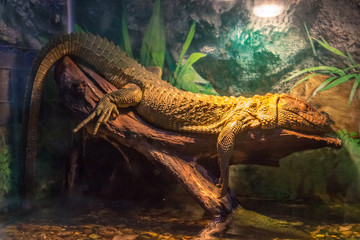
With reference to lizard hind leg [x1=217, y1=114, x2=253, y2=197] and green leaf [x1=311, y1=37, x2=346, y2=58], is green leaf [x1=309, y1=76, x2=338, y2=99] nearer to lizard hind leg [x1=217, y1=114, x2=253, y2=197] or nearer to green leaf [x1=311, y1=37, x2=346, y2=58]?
green leaf [x1=311, y1=37, x2=346, y2=58]

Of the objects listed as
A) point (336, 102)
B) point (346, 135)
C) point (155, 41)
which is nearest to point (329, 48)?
point (336, 102)

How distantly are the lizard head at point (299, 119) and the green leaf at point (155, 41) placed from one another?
1920 mm

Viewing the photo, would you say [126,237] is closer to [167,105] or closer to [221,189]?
[221,189]

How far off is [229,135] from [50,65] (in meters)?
2.35

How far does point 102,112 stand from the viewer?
3668mm

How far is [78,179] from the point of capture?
14.3ft

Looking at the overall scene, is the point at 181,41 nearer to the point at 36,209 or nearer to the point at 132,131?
the point at 132,131

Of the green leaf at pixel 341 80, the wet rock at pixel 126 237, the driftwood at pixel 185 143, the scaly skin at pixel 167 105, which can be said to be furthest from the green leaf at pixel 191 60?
the wet rock at pixel 126 237

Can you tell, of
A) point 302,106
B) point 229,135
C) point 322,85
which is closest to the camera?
point 229,135

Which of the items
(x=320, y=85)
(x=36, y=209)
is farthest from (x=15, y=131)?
(x=320, y=85)

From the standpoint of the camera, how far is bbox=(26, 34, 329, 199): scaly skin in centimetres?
352

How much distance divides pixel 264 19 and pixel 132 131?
6.92 ft

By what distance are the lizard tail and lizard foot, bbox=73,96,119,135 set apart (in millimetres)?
545

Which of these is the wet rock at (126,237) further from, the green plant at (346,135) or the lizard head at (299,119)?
the green plant at (346,135)
